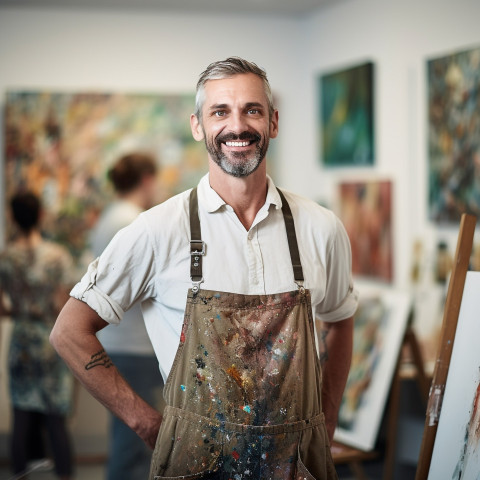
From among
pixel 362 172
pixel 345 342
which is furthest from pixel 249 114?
pixel 362 172

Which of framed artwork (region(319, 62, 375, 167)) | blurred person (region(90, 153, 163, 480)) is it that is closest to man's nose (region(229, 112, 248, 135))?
blurred person (region(90, 153, 163, 480))

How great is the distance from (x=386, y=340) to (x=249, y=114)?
6.56 ft

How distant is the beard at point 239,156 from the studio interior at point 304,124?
6.36 ft

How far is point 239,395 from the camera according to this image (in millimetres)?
1881

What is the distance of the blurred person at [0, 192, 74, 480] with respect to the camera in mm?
4129

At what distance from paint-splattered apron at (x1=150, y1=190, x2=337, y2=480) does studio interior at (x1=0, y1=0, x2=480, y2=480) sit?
181cm

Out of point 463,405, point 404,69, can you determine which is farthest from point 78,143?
point 463,405

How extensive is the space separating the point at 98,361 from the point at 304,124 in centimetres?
381

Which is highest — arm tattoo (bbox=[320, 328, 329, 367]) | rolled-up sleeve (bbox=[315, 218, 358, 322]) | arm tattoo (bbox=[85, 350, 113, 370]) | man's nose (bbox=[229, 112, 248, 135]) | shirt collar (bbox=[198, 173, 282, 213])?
man's nose (bbox=[229, 112, 248, 135])

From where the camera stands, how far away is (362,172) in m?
4.80

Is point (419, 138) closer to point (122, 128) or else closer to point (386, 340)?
point (386, 340)

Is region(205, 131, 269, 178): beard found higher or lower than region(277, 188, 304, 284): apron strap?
higher

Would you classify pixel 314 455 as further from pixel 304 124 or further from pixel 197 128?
pixel 304 124

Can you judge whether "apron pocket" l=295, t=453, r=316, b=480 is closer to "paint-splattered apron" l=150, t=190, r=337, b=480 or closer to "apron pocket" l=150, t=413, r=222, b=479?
"paint-splattered apron" l=150, t=190, r=337, b=480
